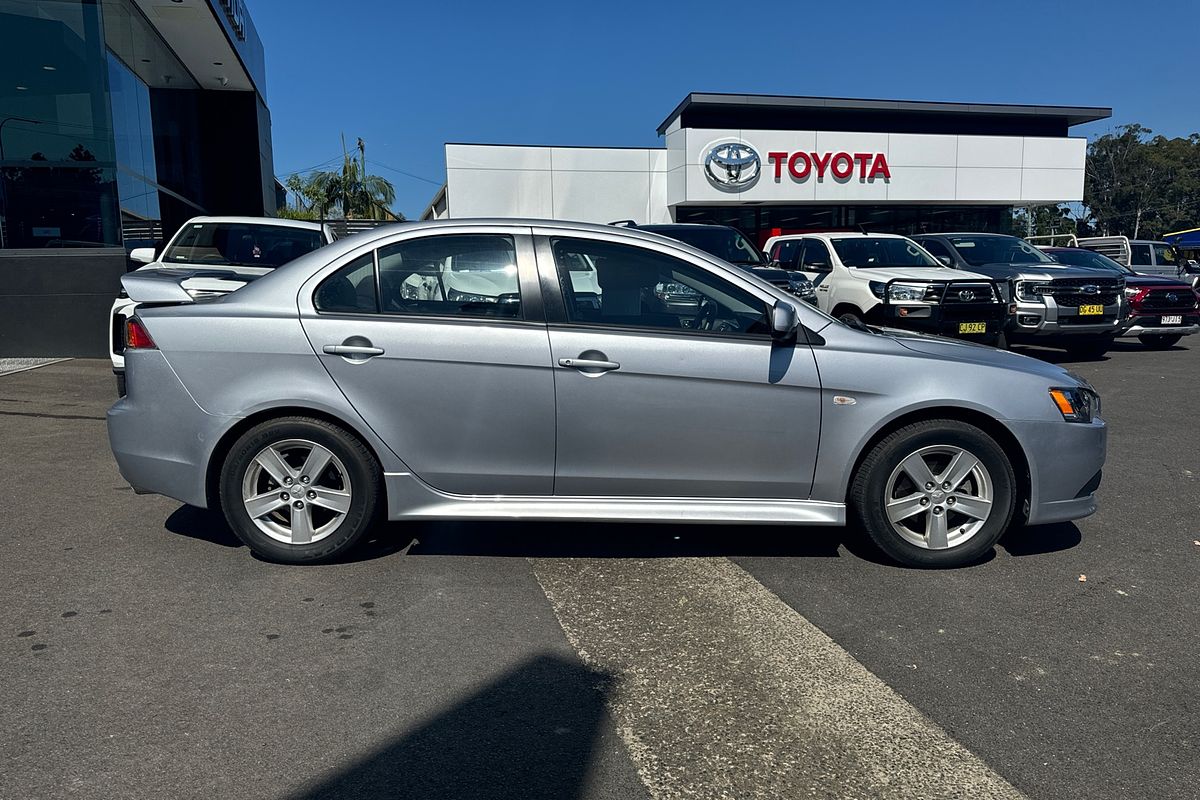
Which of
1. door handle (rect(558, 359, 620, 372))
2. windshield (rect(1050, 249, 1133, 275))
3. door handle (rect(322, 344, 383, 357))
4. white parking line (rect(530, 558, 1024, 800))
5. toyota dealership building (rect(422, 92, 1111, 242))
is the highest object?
toyota dealership building (rect(422, 92, 1111, 242))

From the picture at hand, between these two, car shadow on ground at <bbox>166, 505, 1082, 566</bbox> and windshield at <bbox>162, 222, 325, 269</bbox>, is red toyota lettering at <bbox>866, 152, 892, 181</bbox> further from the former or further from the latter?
car shadow on ground at <bbox>166, 505, 1082, 566</bbox>

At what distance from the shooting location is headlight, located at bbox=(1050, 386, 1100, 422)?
479cm

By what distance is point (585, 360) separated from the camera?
457cm

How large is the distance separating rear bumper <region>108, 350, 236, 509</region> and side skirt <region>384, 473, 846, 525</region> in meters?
0.94

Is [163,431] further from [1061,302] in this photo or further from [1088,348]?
[1088,348]

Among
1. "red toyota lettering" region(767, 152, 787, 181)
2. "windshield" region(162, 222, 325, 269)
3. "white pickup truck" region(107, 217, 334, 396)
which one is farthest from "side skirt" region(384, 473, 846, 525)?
"red toyota lettering" region(767, 152, 787, 181)

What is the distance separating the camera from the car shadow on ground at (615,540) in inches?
198

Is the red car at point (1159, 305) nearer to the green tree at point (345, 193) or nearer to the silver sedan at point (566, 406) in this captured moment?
the silver sedan at point (566, 406)

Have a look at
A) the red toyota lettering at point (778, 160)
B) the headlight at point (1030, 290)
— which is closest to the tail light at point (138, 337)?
the headlight at point (1030, 290)

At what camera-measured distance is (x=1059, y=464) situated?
15.6 feet

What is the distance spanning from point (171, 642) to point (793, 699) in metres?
2.48

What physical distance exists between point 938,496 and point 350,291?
3.13 m

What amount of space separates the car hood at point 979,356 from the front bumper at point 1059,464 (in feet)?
0.90

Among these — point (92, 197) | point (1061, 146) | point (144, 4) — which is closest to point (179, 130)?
point (144, 4)
